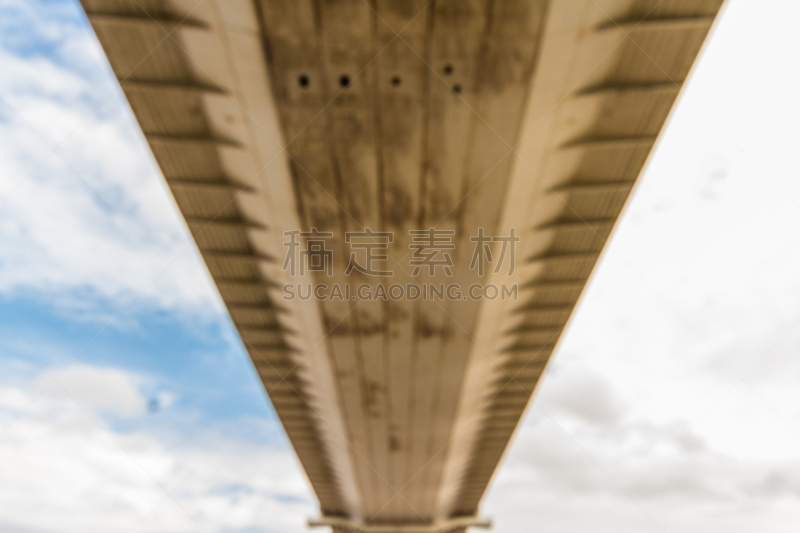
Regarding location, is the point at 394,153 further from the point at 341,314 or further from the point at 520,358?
the point at 520,358

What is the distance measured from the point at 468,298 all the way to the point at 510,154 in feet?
13.4

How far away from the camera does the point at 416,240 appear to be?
29.7 feet

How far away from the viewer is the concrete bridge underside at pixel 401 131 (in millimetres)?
5926

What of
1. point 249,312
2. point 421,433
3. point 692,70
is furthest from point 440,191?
point 421,433

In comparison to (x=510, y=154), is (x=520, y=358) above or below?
above

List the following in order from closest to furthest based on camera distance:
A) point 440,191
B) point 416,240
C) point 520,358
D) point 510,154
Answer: point 510,154 → point 440,191 → point 416,240 → point 520,358

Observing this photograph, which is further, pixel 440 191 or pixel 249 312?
pixel 249 312

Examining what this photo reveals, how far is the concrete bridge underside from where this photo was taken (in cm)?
593

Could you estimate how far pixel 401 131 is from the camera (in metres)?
7.05

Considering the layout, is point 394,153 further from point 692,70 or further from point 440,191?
point 692,70

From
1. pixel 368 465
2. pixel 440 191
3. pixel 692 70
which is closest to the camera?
pixel 692 70

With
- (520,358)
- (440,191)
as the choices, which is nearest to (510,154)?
(440,191)

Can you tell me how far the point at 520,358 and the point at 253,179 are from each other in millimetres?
9992

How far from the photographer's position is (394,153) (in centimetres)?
736
